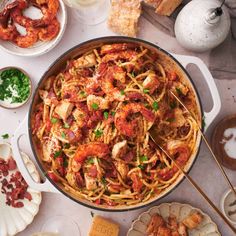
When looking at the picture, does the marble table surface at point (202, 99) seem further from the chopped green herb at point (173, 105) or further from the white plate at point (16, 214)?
A: the chopped green herb at point (173, 105)

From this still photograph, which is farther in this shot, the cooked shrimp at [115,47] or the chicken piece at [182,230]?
the chicken piece at [182,230]

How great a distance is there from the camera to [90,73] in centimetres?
366

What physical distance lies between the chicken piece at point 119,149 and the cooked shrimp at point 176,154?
1.12 ft

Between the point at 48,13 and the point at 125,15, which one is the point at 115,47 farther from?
the point at 48,13

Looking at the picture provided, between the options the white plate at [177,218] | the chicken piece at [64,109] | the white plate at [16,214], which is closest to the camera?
the chicken piece at [64,109]

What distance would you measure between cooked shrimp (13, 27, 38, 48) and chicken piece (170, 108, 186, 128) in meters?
1.36

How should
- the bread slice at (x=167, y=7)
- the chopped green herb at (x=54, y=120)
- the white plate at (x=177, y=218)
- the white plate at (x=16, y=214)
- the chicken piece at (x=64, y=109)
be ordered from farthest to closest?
the white plate at (x=16, y=214)
the white plate at (x=177, y=218)
the bread slice at (x=167, y=7)
the chopped green herb at (x=54, y=120)
the chicken piece at (x=64, y=109)

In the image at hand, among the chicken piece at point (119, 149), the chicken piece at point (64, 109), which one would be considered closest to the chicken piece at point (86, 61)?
the chicken piece at point (64, 109)

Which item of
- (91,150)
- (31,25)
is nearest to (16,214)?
(91,150)

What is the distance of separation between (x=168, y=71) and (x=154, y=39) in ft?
1.47

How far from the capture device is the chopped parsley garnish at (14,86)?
396 centimetres

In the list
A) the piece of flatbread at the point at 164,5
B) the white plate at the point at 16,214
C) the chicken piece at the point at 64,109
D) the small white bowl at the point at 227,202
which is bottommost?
the white plate at the point at 16,214

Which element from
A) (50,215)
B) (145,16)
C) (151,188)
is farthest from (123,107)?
(50,215)

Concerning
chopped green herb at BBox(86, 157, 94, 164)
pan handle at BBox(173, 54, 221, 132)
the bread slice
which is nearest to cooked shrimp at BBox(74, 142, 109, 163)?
chopped green herb at BBox(86, 157, 94, 164)
